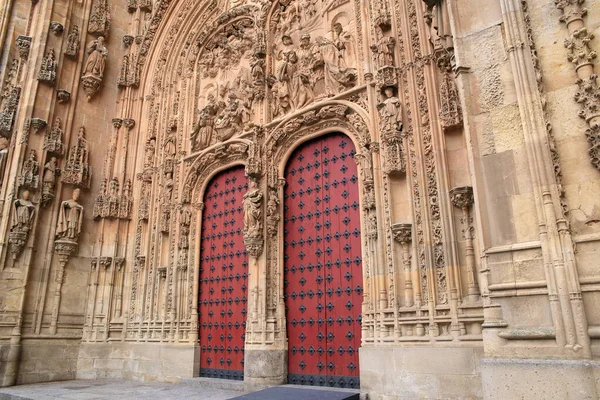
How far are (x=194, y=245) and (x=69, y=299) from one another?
3.45m

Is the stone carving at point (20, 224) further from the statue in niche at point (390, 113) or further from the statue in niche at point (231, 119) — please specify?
the statue in niche at point (390, 113)

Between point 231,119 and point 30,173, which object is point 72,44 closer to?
point 30,173

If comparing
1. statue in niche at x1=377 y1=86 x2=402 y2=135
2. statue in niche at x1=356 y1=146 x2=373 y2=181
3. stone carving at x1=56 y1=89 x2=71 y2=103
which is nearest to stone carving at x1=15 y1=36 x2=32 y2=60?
→ stone carving at x1=56 y1=89 x2=71 y2=103

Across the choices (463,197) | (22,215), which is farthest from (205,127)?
(463,197)

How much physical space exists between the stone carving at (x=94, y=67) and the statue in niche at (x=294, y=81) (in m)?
5.83

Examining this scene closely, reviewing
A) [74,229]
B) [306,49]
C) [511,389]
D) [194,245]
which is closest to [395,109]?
[306,49]

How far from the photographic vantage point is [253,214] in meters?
9.52

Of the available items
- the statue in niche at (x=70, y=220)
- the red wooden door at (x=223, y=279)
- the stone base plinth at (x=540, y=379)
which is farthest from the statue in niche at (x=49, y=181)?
the stone base plinth at (x=540, y=379)

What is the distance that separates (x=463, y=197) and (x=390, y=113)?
2034mm

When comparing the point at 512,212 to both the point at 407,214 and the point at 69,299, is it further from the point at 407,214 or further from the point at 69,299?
the point at 69,299

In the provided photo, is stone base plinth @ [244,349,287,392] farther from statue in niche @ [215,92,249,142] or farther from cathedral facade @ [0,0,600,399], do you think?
statue in niche @ [215,92,249,142]

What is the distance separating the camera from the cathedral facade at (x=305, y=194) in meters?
4.73

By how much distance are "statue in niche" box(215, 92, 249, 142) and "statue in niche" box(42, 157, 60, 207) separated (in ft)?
13.9

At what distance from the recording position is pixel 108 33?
1398 cm
